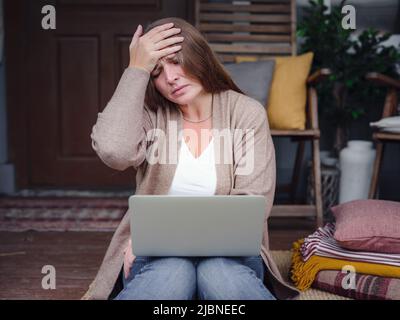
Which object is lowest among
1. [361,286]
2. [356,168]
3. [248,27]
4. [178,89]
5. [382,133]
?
[361,286]

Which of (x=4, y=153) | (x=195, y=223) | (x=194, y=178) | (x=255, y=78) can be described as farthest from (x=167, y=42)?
(x=4, y=153)

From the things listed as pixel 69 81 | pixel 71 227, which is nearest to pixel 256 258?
pixel 71 227

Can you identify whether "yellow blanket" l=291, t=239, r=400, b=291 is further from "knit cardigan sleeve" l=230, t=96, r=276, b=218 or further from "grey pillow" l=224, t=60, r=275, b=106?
"grey pillow" l=224, t=60, r=275, b=106

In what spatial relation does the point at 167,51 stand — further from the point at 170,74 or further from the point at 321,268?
the point at 321,268

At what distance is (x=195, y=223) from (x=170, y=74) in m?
0.41

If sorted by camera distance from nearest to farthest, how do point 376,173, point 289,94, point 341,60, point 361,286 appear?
1. point 361,286
2. point 376,173
3. point 289,94
4. point 341,60

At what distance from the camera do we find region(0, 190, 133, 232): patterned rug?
2.46 meters

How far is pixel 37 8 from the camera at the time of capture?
3.18m

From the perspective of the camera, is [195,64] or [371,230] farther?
[371,230]

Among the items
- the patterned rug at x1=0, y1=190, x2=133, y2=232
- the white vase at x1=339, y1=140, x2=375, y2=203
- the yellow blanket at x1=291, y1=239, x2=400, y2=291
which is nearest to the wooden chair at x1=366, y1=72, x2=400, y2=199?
the white vase at x1=339, y1=140, x2=375, y2=203

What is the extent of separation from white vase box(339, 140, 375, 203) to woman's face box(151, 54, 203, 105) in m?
1.44

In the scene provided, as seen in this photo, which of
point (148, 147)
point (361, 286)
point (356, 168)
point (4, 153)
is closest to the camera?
point (148, 147)

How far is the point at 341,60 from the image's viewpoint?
273cm

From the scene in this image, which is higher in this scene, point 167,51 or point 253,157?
point 167,51
